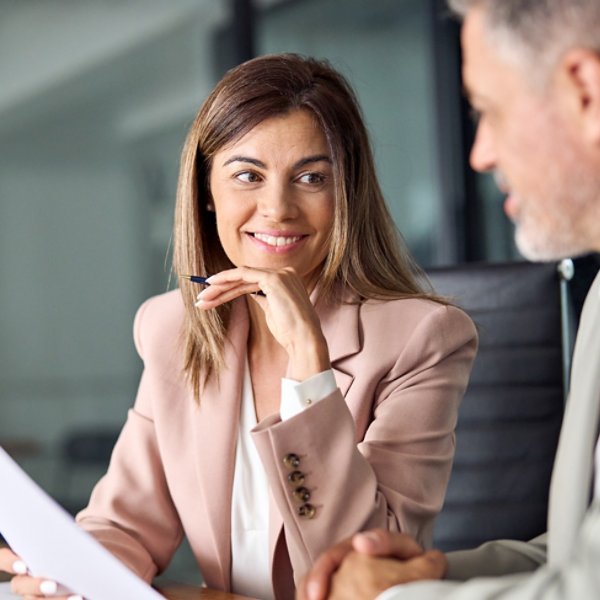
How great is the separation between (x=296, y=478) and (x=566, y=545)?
0.44 metres

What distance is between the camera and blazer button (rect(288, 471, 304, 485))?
1.53m

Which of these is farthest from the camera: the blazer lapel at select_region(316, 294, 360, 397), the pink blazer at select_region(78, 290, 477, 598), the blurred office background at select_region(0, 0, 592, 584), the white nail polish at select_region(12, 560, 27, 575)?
the blurred office background at select_region(0, 0, 592, 584)

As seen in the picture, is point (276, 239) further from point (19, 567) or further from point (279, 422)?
point (19, 567)

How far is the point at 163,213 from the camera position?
4254 millimetres

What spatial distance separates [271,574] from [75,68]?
286cm

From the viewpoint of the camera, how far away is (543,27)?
1120 millimetres

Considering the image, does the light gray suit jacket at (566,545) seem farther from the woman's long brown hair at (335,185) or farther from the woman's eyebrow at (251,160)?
the woman's eyebrow at (251,160)

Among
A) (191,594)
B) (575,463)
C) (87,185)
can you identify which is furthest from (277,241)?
(87,185)

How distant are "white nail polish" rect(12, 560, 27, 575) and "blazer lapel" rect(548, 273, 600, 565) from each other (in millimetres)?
777

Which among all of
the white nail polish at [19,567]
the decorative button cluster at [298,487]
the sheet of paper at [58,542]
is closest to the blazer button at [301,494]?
the decorative button cluster at [298,487]

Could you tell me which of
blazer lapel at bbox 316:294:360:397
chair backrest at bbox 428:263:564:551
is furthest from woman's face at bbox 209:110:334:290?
chair backrest at bbox 428:263:564:551

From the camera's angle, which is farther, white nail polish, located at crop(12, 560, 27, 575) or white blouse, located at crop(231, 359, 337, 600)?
white blouse, located at crop(231, 359, 337, 600)

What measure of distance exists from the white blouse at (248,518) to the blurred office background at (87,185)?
2125 mm

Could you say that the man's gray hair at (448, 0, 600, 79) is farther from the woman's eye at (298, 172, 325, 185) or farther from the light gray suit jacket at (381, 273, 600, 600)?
the woman's eye at (298, 172, 325, 185)
